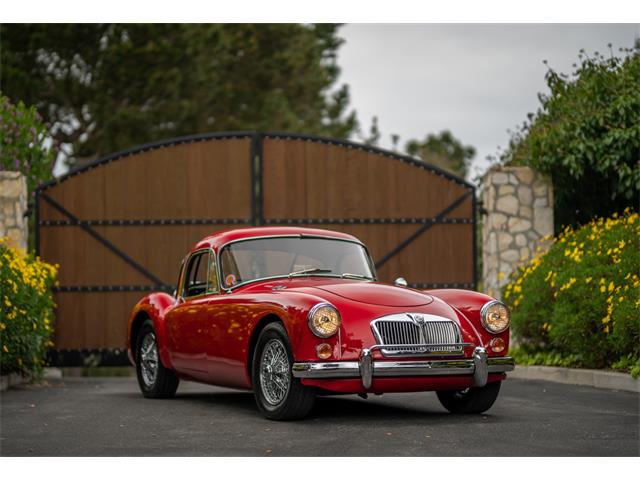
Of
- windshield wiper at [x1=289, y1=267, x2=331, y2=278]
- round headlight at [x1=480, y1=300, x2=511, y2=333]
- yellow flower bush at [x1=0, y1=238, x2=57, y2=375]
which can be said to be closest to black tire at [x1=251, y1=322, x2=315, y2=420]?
windshield wiper at [x1=289, y1=267, x2=331, y2=278]

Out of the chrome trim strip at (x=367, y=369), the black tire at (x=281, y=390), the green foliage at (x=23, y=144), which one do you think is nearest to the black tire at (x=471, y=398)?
the chrome trim strip at (x=367, y=369)

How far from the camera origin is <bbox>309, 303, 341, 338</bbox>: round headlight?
8078 millimetres

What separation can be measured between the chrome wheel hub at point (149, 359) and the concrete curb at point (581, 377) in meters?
4.59

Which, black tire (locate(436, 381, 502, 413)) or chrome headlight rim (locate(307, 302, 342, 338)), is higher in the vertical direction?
chrome headlight rim (locate(307, 302, 342, 338))

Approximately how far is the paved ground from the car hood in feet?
2.95

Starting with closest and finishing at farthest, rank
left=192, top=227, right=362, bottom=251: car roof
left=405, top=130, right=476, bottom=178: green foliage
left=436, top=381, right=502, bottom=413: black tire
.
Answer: left=436, top=381, right=502, bottom=413: black tire < left=192, top=227, right=362, bottom=251: car roof < left=405, top=130, right=476, bottom=178: green foliage

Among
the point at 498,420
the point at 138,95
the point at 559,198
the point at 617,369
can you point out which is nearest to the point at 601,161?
the point at 559,198

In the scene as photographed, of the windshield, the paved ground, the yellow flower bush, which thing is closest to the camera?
the paved ground

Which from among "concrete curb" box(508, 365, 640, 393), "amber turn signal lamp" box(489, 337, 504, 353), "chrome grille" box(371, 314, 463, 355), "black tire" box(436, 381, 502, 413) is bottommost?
"concrete curb" box(508, 365, 640, 393)

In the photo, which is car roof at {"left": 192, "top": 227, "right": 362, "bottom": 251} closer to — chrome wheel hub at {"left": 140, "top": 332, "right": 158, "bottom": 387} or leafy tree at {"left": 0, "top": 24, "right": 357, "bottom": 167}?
chrome wheel hub at {"left": 140, "top": 332, "right": 158, "bottom": 387}

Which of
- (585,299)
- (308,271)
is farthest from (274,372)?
(585,299)

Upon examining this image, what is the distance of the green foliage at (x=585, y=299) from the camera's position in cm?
1143

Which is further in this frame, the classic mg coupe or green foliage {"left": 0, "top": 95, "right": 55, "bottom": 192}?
green foliage {"left": 0, "top": 95, "right": 55, "bottom": 192}

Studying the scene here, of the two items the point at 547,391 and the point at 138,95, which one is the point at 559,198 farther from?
the point at 138,95
